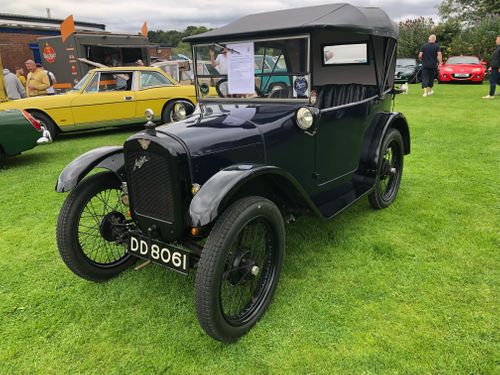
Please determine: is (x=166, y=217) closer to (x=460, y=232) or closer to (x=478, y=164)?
(x=460, y=232)

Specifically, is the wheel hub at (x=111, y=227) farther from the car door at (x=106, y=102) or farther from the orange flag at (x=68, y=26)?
the orange flag at (x=68, y=26)

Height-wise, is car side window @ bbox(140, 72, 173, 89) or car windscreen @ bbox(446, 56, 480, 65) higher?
car windscreen @ bbox(446, 56, 480, 65)

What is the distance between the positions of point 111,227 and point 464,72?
16559mm

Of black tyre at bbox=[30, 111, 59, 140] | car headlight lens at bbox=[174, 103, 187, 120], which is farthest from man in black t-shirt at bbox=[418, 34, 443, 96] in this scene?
car headlight lens at bbox=[174, 103, 187, 120]

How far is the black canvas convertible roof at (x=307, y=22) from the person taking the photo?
277 centimetres

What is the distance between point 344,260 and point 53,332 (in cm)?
212

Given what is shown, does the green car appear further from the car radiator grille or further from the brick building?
the brick building

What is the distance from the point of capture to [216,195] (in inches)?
81.0

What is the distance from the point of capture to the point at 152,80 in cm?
878

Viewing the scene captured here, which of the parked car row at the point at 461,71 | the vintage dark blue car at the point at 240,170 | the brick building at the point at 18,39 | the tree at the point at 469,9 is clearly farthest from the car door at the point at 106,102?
the tree at the point at 469,9

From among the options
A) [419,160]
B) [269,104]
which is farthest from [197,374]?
[419,160]

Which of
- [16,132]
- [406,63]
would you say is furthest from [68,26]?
[406,63]

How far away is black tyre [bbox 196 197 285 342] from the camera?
2.01 m

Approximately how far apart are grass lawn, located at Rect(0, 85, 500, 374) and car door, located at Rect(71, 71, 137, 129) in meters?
4.35
